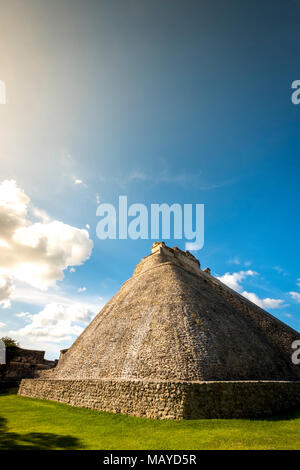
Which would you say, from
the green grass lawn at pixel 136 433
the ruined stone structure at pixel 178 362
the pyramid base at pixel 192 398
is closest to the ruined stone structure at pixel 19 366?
the ruined stone structure at pixel 178 362

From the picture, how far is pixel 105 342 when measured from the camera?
1806 centimetres

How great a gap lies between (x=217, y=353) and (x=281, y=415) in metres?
3.94

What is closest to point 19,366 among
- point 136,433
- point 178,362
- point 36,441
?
point 178,362

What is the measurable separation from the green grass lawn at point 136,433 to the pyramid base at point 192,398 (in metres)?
0.56

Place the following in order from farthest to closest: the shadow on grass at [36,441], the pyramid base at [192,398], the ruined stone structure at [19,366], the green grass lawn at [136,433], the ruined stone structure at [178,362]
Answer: the ruined stone structure at [19,366] < the ruined stone structure at [178,362] < the pyramid base at [192,398] < the green grass lawn at [136,433] < the shadow on grass at [36,441]

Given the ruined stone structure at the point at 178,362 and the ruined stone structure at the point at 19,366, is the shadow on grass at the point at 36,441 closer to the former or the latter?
the ruined stone structure at the point at 178,362

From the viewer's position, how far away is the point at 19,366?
2597 cm

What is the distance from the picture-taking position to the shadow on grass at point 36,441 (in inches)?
269

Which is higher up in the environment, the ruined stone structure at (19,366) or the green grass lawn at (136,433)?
the green grass lawn at (136,433)

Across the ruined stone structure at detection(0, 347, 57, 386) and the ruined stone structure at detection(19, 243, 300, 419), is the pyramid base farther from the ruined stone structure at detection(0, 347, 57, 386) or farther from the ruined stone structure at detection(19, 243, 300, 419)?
the ruined stone structure at detection(0, 347, 57, 386)

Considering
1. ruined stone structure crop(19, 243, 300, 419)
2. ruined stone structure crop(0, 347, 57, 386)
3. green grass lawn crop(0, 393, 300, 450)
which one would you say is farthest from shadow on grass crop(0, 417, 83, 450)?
ruined stone structure crop(0, 347, 57, 386)

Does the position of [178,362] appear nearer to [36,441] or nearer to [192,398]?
[192,398]

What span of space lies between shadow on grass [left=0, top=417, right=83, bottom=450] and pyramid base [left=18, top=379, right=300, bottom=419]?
3997 mm
